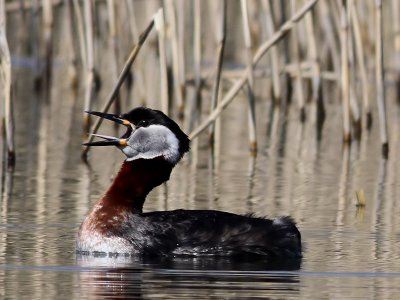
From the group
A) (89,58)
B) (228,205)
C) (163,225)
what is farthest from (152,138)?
(89,58)

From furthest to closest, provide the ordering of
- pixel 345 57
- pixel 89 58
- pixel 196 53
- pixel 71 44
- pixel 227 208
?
pixel 71 44 → pixel 196 53 → pixel 345 57 → pixel 89 58 → pixel 227 208

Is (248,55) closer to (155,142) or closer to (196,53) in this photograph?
(196,53)

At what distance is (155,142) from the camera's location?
9.13m

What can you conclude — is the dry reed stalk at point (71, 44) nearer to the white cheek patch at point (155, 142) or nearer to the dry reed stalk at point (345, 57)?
the dry reed stalk at point (345, 57)

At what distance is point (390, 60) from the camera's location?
25.1 m

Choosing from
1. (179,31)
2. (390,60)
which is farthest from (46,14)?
(390,60)

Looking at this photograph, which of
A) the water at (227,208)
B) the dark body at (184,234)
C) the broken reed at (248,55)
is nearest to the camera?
the water at (227,208)

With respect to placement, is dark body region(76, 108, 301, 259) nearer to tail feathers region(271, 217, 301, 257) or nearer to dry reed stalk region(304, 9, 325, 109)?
tail feathers region(271, 217, 301, 257)

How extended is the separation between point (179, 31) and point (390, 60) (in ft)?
30.7

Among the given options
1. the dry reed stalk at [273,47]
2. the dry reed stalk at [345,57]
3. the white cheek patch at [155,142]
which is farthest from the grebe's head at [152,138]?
the dry reed stalk at [273,47]

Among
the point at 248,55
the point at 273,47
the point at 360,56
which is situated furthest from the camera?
the point at 273,47

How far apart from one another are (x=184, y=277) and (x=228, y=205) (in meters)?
3.25

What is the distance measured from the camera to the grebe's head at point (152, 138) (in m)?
9.09

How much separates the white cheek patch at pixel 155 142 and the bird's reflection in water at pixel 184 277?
0.84m
